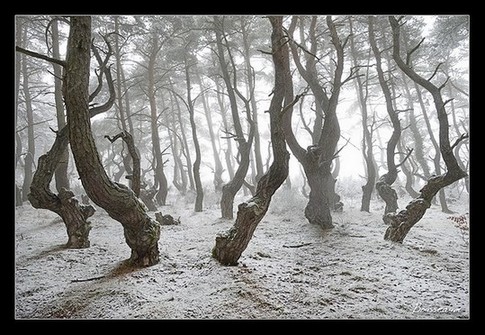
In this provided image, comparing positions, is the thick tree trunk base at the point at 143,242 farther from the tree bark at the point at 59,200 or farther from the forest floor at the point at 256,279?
the tree bark at the point at 59,200

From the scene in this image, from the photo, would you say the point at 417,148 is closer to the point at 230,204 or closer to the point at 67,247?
the point at 230,204

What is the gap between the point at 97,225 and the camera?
8445mm

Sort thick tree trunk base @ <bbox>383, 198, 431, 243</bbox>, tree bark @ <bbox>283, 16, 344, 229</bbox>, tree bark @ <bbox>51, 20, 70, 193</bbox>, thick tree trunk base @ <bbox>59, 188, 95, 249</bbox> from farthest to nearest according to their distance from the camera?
tree bark @ <bbox>51, 20, 70, 193</bbox>, tree bark @ <bbox>283, 16, 344, 229</bbox>, thick tree trunk base @ <bbox>383, 198, 431, 243</bbox>, thick tree trunk base @ <bbox>59, 188, 95, 249</bbox>

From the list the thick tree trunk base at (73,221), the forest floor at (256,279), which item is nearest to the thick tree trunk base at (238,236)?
the forest floor at (256,279)

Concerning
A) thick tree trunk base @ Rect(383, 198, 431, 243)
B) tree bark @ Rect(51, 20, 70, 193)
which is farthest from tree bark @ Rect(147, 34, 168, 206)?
thick tree trunk base @ Rect(383, 198, 431, 243)

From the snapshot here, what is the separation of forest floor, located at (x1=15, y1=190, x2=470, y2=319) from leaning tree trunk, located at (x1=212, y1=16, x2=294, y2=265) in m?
0.30

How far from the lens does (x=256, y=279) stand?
13.6ft

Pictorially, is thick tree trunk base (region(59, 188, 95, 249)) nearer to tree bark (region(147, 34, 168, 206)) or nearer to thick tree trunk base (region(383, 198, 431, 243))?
thick tree trunk base (region(383, 198, 431, 243))

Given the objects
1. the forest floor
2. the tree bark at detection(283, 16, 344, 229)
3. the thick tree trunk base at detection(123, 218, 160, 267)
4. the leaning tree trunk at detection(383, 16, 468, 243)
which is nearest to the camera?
the forest floor

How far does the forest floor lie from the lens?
10.9ft

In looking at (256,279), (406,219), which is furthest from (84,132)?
(406,219)

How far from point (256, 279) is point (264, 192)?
1488mm

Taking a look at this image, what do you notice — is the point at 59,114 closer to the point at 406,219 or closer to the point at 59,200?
the point at 59,200

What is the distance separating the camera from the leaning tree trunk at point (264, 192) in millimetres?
4652
